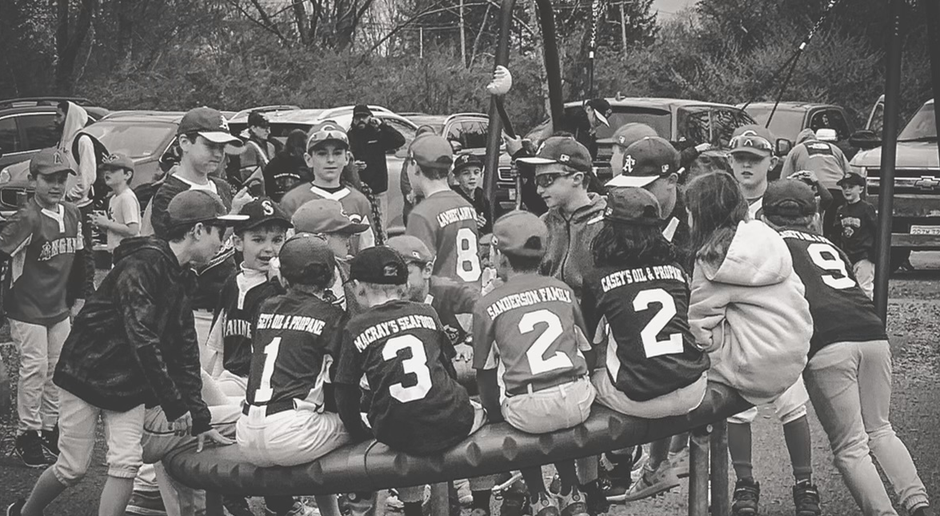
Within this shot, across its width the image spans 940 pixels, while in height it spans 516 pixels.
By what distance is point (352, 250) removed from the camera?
7723mm

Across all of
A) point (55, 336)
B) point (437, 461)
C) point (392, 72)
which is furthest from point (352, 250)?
point (392, 72)

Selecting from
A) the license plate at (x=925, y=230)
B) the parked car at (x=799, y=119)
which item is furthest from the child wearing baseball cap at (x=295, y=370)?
the parked car at (x=799, y=119)

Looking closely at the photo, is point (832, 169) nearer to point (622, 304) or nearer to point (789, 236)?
point (789, 236)

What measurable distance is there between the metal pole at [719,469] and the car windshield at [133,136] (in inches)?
453

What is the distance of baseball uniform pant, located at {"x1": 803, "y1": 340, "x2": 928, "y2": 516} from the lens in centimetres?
624

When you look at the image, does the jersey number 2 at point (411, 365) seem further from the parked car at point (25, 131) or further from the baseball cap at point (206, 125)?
the parked car at point (25, 131)

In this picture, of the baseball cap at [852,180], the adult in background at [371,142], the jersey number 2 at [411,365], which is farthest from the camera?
the adult in background at [371,142]

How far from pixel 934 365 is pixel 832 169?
1900 millimetres

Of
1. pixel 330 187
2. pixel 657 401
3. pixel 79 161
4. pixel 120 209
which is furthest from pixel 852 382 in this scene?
pixel 79 161

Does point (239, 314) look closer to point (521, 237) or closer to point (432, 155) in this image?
point (432, 155)

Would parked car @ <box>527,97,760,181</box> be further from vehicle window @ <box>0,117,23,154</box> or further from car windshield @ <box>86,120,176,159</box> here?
vehicle window @ <box>0,117,23,154</box>

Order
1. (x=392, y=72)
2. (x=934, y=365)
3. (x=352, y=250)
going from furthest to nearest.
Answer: (x=392, y=72) → (x=934, y=365) → (x=352, y=250)

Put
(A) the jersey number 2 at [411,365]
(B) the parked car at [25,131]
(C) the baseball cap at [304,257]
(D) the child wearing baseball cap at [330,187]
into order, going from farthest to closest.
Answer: (B) the parked car at [25,131]
(D) the child wearing baseball cap at [330,187]
(C) the baseball cap at [304,257]
(A) the jersey number 2 at [411,365]

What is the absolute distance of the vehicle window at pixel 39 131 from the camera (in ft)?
63.1
